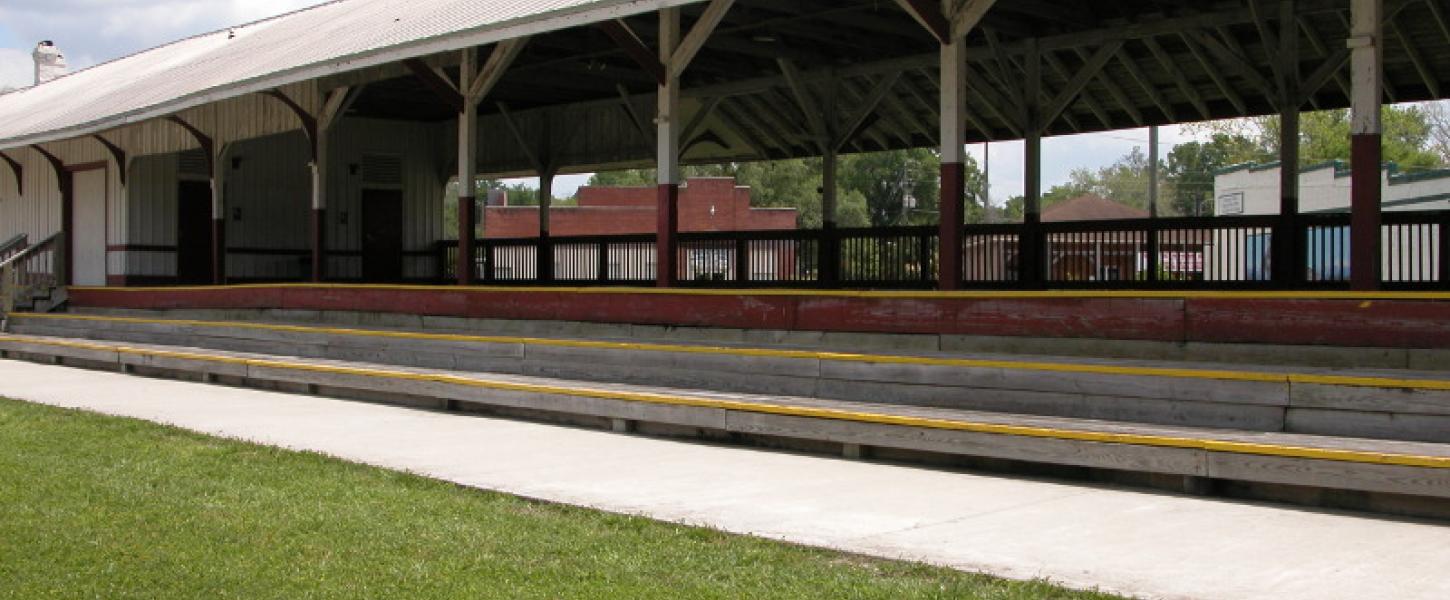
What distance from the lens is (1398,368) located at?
8.66m

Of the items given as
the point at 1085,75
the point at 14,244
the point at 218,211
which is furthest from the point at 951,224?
the point at 14,244

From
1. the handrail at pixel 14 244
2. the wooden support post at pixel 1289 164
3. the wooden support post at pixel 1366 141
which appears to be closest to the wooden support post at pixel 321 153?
the handrail at pixel 14 244

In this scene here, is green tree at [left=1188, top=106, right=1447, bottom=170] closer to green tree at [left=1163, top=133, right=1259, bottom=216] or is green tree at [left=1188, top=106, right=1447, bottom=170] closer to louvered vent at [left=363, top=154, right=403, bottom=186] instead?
green tree at [left=1163, top=133, right=1259, bottom=216]

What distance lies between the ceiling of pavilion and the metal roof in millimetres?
997

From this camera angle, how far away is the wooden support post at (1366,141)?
943 cm

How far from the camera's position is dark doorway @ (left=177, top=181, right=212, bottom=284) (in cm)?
2572

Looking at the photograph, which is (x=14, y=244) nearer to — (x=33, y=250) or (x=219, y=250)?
(x=33, y=250)

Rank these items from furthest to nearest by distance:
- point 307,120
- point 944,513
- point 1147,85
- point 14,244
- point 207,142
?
point 14,244 < point 207,142 < point 307,120 < point 1147,85 < point 944,513

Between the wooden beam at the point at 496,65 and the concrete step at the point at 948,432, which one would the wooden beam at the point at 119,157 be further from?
the concrete step at the point at 948,432

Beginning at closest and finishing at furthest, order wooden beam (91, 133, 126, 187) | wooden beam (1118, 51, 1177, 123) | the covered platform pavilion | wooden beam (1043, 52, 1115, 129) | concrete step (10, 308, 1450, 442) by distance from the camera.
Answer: concrete step (10, 308, 1450, 442) → the covered platform pavilion → wooden beam (1118, 51, 1177, 123) → wooden beam (1043, 52, 1115, 129) → wooden beam (91, 133, 126, 187)

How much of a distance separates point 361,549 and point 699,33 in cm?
798

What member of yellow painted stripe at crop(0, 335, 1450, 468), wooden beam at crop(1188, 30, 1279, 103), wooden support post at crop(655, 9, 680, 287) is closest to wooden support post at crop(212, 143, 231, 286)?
yellow painted stripe at crop(0, 335, 1450, 468)

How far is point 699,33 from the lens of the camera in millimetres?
13266

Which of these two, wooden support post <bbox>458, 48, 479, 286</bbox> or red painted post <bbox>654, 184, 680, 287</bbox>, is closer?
red painted post <bbox>654, 184, 680, 287</bbox>
